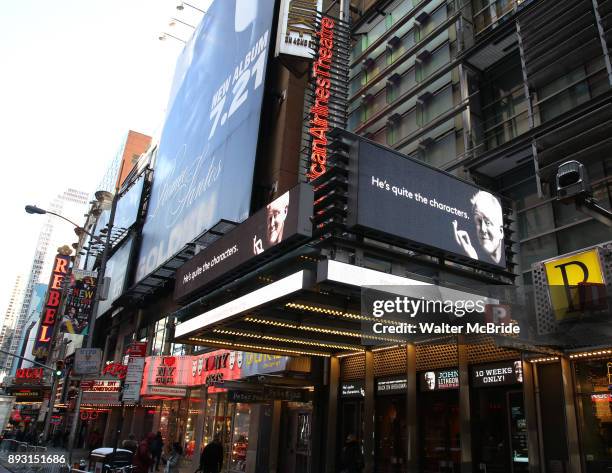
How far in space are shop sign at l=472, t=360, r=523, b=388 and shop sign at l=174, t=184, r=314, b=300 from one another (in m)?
6.81

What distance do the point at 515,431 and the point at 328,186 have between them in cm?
816

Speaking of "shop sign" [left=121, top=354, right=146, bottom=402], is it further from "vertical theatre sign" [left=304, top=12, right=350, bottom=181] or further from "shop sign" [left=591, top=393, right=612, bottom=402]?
"shop sign" [left=591, top=393, right=612, bottom=402]

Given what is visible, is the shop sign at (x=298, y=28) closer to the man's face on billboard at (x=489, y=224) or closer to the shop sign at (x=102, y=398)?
the man's face on billboard at (x=489, y=224)

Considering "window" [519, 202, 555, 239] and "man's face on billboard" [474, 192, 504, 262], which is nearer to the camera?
"man's face on billboard" [474, 192, 504, 262]

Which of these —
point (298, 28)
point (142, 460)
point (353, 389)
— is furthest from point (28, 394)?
point (298, 28)

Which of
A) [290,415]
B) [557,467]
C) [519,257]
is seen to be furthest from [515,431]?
[290,415]

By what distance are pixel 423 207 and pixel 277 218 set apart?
3.59m

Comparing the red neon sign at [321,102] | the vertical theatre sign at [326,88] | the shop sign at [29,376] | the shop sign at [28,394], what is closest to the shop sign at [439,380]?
the red neon sign at [321,102]

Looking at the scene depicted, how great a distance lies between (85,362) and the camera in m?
17.3

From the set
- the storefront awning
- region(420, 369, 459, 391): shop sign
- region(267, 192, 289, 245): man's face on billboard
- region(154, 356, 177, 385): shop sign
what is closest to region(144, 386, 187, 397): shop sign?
region(154, 356, 177, 385): shop sign

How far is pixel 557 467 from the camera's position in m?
12.4

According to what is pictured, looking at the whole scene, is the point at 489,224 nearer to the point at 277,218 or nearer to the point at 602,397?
the point at 602,397

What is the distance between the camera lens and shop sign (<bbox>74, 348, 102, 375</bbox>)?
56.4ft

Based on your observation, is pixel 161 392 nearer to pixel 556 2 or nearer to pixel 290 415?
pixel 290 415
